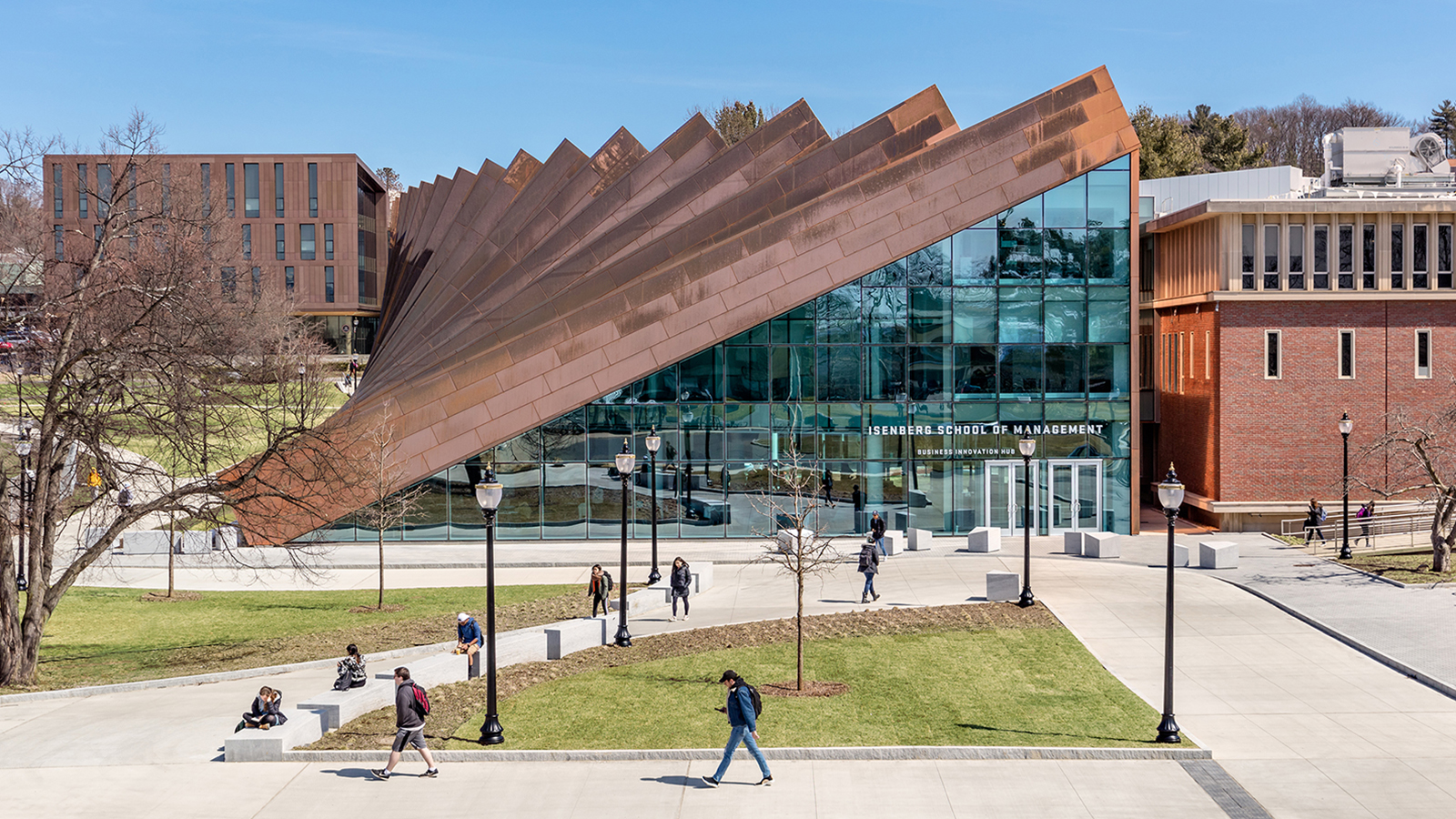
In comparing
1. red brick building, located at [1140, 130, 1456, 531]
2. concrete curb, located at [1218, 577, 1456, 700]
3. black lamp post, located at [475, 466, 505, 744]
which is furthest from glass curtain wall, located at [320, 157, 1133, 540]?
black lamp post, located at [475, 466, 505, 744]

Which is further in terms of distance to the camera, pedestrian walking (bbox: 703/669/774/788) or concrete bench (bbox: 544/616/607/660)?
concrete bench (bbox: 544/616/607/660)

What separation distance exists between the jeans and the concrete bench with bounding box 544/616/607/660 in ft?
26.0

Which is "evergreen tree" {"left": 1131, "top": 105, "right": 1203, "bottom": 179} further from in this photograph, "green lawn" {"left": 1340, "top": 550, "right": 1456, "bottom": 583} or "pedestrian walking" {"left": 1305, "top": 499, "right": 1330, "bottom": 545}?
"green lawn" {"left": 1340, "top": 550, "right": 1456, "bottom": 583}

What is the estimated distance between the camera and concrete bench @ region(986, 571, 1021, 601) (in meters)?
27.5

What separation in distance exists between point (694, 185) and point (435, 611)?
17.0 metres

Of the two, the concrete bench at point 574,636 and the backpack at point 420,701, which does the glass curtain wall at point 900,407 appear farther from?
the backpack at point 420,701

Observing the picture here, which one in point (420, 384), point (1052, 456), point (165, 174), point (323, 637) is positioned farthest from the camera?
point (165, 174)

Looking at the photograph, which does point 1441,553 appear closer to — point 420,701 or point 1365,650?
point 1365,650

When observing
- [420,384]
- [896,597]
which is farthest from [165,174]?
[896,597]

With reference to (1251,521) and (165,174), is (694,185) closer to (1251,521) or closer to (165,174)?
(1251,521)

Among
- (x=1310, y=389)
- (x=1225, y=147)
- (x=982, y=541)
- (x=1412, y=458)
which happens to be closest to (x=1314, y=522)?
(x=1412, y=458)

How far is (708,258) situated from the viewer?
3659 centimetres

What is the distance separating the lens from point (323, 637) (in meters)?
25.4

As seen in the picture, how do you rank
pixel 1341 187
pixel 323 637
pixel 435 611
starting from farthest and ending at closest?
pixel 1341 187, pixel 435 611, pixel 323 637
